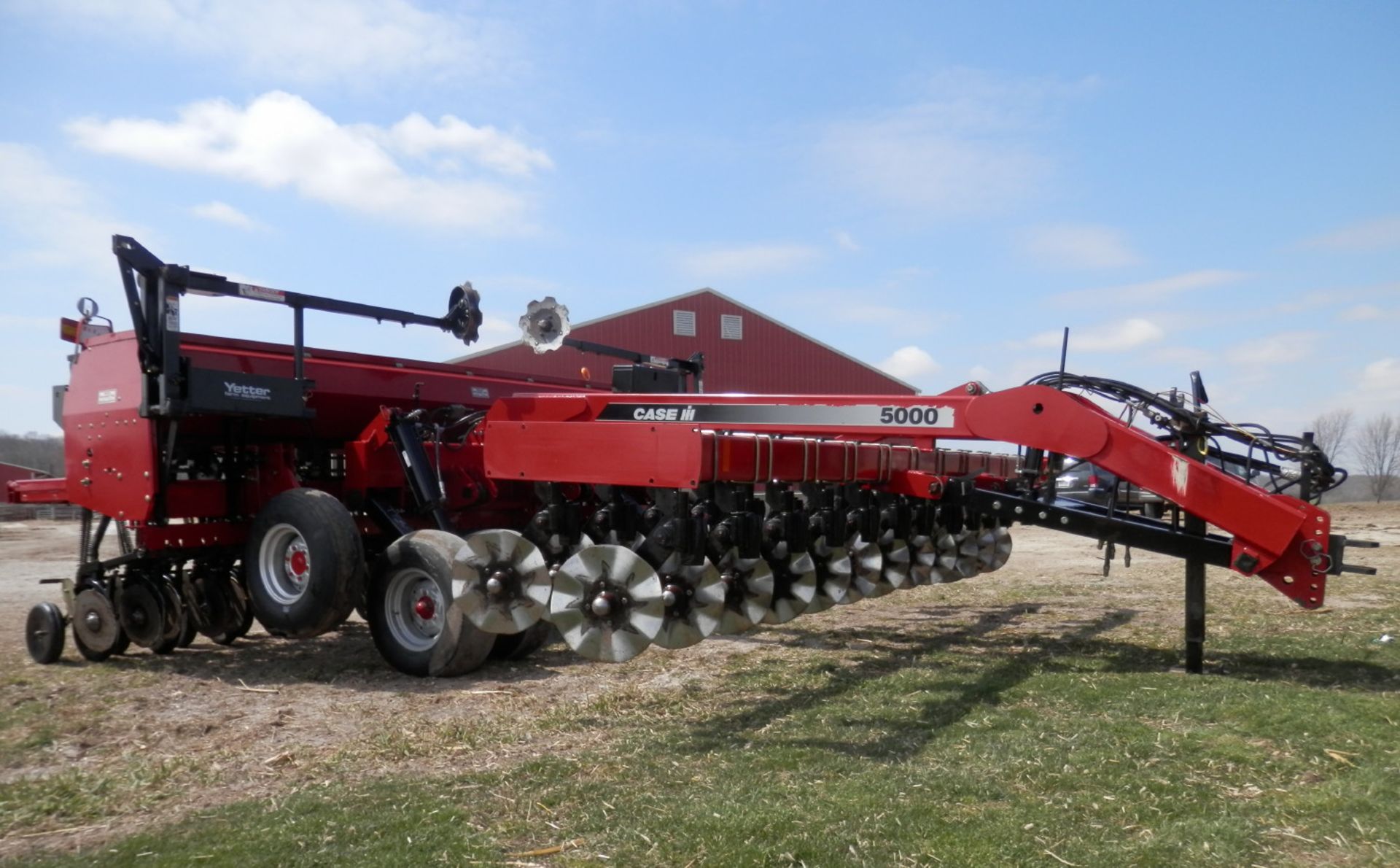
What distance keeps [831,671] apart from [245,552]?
3665 mm

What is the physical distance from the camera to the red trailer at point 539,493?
17.9 ft

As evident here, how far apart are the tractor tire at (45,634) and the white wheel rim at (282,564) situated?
187 centimetres

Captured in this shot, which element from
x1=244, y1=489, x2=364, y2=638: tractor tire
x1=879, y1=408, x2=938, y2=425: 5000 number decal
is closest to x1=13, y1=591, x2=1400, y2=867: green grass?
x1=879, y1=408, x2=938, y2=425: 5000 number decal

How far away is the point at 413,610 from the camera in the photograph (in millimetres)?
6637

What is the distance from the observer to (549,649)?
758 cm

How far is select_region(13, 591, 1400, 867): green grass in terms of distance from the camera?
11.6 feet

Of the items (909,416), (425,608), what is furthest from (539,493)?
(909,416)

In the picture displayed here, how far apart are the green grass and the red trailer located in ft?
1.77

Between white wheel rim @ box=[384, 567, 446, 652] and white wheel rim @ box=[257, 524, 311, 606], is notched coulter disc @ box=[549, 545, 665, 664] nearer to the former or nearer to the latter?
white wheel rim @ box=[384, 567, 446, 652]

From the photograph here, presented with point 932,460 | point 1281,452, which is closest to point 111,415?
point 932,460

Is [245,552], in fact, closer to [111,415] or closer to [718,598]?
[111,415]

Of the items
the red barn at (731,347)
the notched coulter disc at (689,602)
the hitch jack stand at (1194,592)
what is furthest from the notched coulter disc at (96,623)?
the red barn at (731,347)

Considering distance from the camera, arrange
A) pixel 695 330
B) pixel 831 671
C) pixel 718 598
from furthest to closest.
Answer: pixel 695 330, pixel 831 671, pixel 718 598

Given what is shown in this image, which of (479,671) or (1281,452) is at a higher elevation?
(1281,452)
